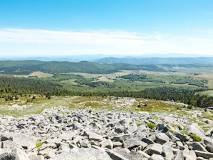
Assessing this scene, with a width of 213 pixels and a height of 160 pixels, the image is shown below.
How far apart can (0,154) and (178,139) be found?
14152 millimetres

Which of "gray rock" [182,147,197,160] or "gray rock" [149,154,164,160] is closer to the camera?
"gray rock" [149,154,164,160]

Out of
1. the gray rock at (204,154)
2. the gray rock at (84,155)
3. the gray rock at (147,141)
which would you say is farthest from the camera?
the gray rock at (147,141)

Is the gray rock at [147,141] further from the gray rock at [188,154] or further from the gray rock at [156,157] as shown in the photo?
the gray rock at [156,157]

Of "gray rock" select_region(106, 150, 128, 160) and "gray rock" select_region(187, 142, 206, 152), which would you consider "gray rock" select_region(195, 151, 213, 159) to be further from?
"gray rock" select_region(106, 150, 128, 160)

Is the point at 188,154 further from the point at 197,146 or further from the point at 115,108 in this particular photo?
the point at 115,108

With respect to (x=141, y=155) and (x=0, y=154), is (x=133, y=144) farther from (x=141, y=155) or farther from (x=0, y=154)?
(x=0, y=154)

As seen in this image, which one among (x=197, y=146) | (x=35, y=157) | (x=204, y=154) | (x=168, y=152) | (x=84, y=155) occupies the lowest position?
(x=204, y=154)

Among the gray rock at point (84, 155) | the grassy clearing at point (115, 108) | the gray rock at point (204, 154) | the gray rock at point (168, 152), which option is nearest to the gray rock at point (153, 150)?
the gray rock at point (168, 152)

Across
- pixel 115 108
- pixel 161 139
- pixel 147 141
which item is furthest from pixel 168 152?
pixel 115 108

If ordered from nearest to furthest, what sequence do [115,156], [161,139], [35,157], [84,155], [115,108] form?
1. [35,157]
2. [84,155]
3. [115,156]
4. [161,139]
5. [115,108]

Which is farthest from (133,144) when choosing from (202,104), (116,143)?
(202,104)

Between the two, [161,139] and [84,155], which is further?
[161,139]

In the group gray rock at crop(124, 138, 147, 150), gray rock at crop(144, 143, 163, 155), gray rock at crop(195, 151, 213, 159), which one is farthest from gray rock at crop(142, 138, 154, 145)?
gray rock at crop(195, 151, 213, 159)

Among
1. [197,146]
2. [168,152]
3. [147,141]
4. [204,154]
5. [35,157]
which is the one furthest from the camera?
[147,141]
